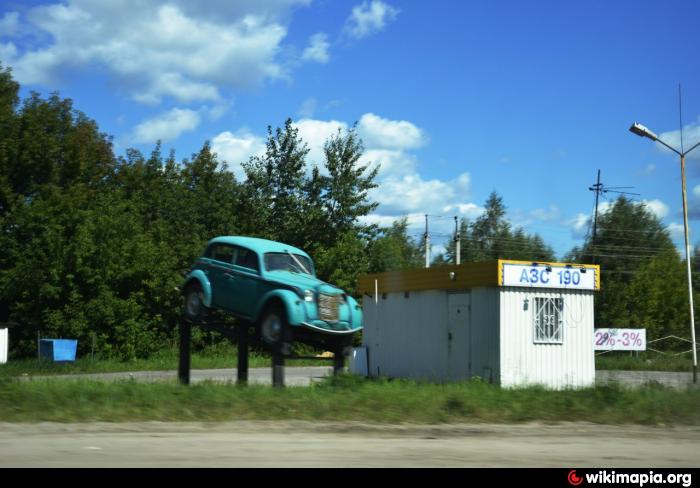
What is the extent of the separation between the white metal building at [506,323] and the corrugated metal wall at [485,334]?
3 centimetres

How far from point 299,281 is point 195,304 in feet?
9.70

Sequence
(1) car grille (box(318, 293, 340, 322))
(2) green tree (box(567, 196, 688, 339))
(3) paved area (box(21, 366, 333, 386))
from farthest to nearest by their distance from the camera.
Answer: (2) green tree (box(567, 196, 688, 339)), (3) paved area (box(21, 366, 333, 386)), (1) car grille (box(318, 293, 340, 322))

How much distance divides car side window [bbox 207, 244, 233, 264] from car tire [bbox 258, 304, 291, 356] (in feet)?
6.03

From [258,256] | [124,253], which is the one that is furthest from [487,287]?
[124,253]

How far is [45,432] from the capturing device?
11.5 metres

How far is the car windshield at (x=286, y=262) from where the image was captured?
57.4 ft

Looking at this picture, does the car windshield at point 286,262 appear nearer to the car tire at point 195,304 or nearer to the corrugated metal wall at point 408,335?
the car tire at point 195,304

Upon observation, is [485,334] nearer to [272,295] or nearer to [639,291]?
[272,295]

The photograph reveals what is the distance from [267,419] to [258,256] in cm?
494

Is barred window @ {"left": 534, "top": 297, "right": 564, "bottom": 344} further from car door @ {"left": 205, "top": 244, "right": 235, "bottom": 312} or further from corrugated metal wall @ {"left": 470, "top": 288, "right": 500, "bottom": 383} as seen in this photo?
car door @ {"left": 205, "top": 244, "right": 235, "bottom": 312}

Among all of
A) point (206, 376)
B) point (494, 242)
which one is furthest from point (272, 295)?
point (494, 242)

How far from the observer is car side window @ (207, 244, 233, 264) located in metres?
18.2
